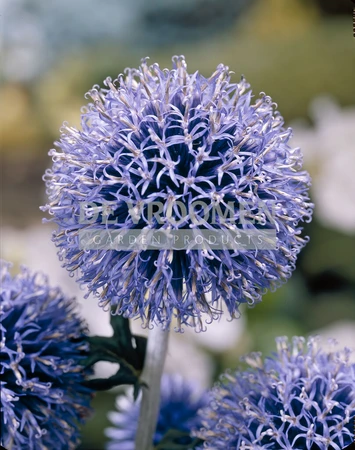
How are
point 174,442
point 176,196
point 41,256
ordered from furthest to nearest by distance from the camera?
point 41,256, point 174,442, point 176,196

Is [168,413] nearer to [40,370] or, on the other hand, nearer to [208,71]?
[40,370]

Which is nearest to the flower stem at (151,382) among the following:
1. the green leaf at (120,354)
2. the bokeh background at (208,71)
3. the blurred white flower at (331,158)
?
the green leaf at (120,354)

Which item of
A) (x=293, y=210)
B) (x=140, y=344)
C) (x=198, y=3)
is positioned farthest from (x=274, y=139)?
(x=198, y=3)

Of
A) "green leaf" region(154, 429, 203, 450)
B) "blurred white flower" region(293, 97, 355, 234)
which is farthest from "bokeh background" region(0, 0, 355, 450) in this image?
"green leaf" region(154, 429, 203, 450)

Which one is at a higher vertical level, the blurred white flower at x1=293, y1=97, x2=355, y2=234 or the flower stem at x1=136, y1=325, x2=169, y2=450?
the blurred white flower at x1=293, y1=97, x2=355, y2=234

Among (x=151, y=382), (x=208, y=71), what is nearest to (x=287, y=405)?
(x=151, y=382)

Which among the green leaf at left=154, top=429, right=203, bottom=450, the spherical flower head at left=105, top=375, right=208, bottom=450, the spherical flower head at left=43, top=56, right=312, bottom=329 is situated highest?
the spherical flower head at left=43, top=56, right=312, bottom=329

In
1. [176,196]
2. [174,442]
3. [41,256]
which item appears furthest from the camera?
[41,256]

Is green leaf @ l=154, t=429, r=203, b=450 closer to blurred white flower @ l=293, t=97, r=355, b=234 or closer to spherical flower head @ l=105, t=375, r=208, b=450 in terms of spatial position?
spherical flower head @ l=105, t=375, r=208, b=450
